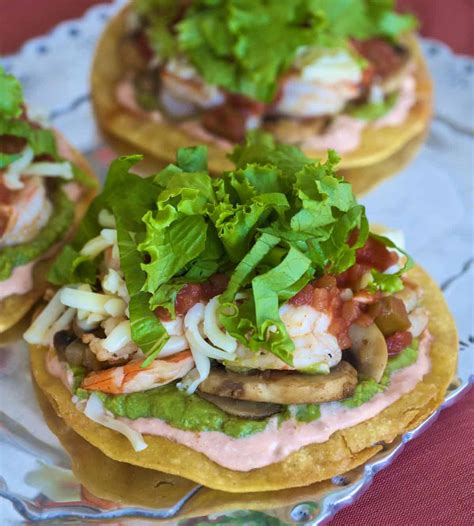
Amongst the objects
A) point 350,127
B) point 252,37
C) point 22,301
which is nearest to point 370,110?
point 350,127

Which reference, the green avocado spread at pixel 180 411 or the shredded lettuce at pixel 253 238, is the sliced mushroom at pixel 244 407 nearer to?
the green avocado spread at pixel 180 411

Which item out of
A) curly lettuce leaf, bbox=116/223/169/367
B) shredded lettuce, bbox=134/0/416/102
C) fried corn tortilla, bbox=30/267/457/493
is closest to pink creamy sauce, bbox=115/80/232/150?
shredded lettuce, bbox=134/0/416/102

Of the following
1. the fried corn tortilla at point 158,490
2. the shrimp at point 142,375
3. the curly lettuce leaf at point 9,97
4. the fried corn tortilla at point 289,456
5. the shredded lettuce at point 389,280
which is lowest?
the fried corn tortilla at point 158,490

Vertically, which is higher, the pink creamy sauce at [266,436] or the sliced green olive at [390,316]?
the sliced green olive at [390,316]

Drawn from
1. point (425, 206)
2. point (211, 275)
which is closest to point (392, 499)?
point (211, 275)

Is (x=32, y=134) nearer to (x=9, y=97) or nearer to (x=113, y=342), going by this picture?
(x=9, y=97)

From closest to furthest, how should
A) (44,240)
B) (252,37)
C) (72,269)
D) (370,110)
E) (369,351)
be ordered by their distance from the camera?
(369,351)
(72,269)
(44,240)
(252,37)
(370,110)

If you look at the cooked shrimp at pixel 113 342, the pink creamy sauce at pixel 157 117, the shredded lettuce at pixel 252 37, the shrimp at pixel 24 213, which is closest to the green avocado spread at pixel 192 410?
the cooked shrimp at pixel 113 342

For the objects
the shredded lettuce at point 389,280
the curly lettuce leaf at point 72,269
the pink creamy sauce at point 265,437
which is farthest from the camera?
the curly lettuce leaf at point 72,269
